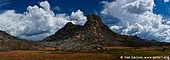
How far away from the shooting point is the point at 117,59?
14512cm

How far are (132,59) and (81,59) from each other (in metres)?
21.9

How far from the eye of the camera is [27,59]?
14788 cm

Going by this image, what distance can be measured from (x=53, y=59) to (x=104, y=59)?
73.5 feet

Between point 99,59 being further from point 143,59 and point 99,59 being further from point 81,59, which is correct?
point 143,59

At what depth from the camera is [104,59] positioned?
476ft

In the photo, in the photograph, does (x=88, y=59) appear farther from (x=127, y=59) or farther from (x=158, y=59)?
(x=158, y=59)

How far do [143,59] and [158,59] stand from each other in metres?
6.29

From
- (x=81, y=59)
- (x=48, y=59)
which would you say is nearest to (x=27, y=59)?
(x=48, y=59)

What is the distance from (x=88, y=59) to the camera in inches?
5664

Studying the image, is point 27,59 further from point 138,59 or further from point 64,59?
point 138,59

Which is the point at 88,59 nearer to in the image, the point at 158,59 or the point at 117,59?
the point at 117,59

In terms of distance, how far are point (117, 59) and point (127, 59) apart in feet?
14.2

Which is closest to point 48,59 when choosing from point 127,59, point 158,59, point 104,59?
point 104,59

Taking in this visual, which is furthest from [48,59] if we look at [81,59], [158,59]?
[158,59]
